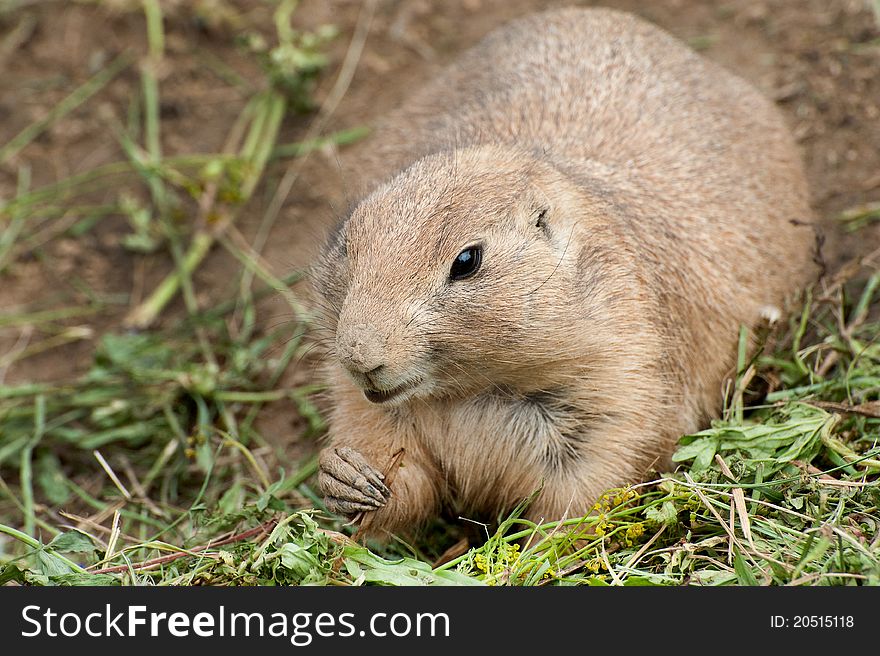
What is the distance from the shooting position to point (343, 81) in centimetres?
766

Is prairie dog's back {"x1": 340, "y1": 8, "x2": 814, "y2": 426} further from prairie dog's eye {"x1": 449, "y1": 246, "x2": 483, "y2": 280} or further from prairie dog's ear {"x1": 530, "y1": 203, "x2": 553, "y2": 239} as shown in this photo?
prairie dog's eye {"x1": 449, "y1": 246, "x2": 483, "y2": 280}

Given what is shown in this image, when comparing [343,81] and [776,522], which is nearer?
[776,522]

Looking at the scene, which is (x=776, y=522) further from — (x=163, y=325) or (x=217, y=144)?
(x=217, y=144)

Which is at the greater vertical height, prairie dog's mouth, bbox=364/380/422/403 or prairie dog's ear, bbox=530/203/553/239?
prairie dog's ear, bbox=530/203/553/239

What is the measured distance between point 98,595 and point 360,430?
126cm

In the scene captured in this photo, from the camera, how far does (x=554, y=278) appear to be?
4031 mm

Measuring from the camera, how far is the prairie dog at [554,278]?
3.86 metres

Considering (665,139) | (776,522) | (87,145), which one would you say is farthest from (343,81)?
(776,522)

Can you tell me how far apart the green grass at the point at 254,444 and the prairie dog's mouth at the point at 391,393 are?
2.21ft

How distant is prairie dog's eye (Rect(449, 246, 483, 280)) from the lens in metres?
3.85

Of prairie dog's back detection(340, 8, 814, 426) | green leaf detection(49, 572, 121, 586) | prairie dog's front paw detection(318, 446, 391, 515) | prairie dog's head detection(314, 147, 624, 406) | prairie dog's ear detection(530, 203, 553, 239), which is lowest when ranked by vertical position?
green leaf detection(49, 572, 121, 586)

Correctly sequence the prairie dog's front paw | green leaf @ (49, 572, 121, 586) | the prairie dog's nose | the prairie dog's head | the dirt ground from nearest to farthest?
the prairie dog's nose, the prairie dog's head, green leaf @ (49, 572, 121, 586), the prairie dog's front paw, the dirt ground

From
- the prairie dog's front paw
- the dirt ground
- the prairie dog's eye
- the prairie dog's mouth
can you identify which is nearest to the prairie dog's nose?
the prairie dog's mouth

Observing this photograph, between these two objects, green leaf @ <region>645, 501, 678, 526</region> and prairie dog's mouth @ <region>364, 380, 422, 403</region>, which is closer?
prairie dog's mouth @ <region>364, 380, 422, 403</region>
